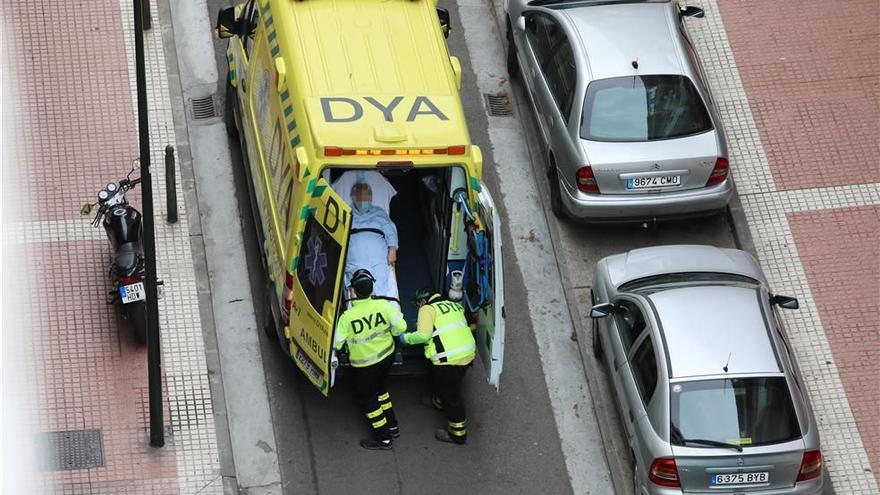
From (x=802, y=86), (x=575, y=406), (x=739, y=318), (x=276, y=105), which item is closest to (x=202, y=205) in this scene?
(x=276, y=105)

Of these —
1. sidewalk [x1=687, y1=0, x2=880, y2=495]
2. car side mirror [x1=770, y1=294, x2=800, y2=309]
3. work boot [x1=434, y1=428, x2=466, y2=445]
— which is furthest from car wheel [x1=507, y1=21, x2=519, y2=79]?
work boot [x1=434, y1=428, x2=466, y2=445]

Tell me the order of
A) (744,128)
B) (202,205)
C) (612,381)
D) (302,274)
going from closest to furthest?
1. (302,274)
2. (612,381)
3. (202,205)
4. (744,128)

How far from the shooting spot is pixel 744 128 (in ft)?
61.4

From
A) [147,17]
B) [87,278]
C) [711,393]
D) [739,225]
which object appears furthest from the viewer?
[147,17]

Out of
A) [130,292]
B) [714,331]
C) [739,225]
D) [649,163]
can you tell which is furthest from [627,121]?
[130,292]

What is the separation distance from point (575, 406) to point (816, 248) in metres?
3.24

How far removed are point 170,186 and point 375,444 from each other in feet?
10.7

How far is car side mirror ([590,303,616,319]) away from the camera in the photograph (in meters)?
15.7

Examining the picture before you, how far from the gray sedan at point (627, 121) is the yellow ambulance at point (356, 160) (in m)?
1.77

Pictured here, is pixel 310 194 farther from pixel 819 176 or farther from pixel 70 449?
pixel 819 176

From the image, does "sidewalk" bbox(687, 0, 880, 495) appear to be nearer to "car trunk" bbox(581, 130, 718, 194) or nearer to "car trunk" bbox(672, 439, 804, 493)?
"car trunk" bbox(581, 130, 718, 194)

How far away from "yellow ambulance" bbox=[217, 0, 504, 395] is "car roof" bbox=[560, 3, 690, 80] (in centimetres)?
224

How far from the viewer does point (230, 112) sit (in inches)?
701

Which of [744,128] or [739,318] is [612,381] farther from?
[744,128]
